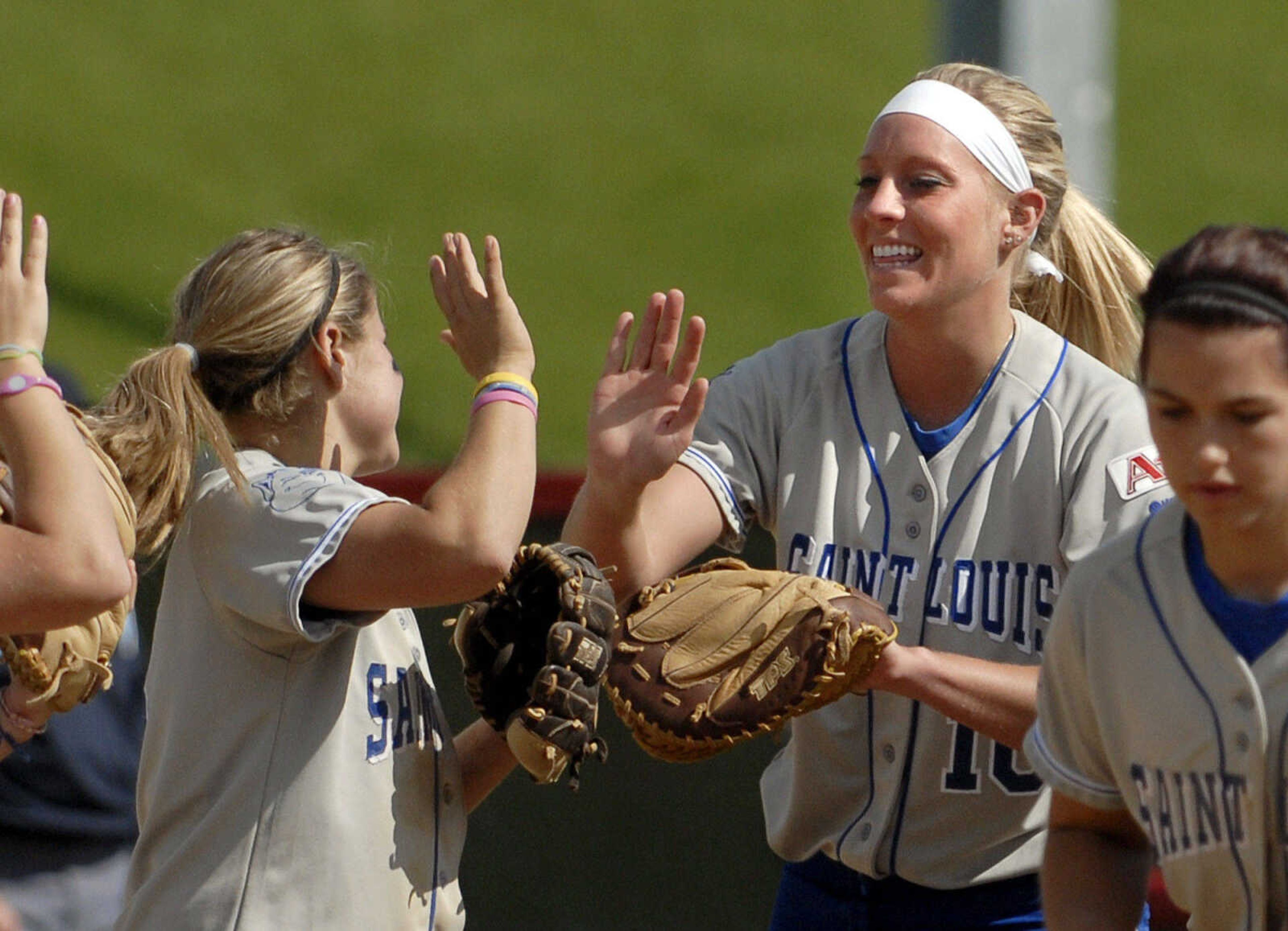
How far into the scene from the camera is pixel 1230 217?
34.5 ft

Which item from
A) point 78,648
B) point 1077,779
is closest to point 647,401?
point 78,648

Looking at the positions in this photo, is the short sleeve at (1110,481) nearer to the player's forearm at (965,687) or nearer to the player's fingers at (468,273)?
the player's forearm at (965,687)

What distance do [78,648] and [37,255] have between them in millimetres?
505

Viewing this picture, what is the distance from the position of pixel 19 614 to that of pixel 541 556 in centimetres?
72

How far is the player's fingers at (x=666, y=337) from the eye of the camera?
266 cm

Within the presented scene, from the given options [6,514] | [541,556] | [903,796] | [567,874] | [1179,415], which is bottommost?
[567,874]

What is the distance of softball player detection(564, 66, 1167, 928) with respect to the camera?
256 cm

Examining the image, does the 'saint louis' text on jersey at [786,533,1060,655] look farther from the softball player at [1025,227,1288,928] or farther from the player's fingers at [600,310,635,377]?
the softball player at [1025,227,1288,928]

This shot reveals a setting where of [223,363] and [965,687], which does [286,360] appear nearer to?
[223,363]

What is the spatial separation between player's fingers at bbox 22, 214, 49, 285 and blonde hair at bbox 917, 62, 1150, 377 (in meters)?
1.36

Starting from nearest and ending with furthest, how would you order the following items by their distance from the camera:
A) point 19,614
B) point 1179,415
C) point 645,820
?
point 1179,415 → point 19,614 → point 645,820

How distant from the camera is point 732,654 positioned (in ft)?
8.43

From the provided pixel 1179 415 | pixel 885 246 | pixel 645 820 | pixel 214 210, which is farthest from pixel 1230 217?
pixel 1179 415

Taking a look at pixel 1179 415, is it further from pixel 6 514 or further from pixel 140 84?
pixel 140 84
